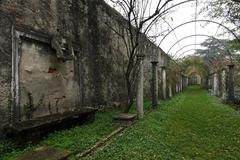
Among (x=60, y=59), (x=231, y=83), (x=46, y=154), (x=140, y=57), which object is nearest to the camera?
(x=46, y=154)

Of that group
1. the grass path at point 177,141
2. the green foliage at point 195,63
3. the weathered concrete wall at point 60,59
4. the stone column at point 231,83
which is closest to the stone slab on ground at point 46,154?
the grass path at point 177,141

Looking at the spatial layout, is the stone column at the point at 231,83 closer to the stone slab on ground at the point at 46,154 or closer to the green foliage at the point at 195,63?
the stone slab on ground at the point at 46,154

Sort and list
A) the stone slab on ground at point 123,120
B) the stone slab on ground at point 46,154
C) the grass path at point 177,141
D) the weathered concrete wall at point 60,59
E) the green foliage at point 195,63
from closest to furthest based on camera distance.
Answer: the stone slab on ground at point 46,154
the grass path at point 177,141
the weathered concrete wall at point 60,59
the stone slab on ground at point 123,120
the green foliage at point 195,63

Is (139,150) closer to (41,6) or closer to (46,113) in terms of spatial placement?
(46,113)

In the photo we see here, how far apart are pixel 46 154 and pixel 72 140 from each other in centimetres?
105

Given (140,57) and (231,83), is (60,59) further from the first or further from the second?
(231,83)

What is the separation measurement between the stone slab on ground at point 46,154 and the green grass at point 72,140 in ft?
0.80

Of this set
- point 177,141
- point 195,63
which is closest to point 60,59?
point 177,141

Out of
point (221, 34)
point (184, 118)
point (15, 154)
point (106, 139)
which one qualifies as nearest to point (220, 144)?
point (106, 139)

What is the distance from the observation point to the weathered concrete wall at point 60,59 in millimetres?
5211

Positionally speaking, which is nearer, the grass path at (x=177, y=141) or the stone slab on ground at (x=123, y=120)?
the grass path at (x=177, y=141)

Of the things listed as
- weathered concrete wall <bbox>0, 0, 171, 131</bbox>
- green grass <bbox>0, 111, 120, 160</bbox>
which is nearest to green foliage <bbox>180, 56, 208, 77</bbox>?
weathered concrete wall <bbox>0, 0, 171, 131</bbox>

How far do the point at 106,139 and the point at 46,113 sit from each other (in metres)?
1.58

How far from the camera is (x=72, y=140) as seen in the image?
533cm
